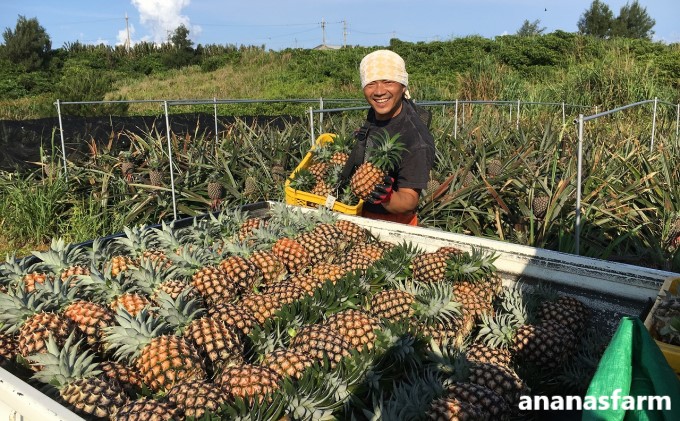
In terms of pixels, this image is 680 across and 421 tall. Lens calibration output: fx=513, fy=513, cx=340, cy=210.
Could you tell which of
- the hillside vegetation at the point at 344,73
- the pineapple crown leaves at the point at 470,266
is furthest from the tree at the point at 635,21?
the pineapple crown leaves at the point at 470,266

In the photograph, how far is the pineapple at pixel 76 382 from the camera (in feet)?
4.33

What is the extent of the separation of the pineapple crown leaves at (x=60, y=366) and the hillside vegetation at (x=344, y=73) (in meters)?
12.4

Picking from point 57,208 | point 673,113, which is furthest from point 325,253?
point 673,113

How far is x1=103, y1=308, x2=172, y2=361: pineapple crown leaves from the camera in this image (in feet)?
5.13

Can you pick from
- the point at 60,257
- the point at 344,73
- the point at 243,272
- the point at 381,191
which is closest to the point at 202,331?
the point at 243,272

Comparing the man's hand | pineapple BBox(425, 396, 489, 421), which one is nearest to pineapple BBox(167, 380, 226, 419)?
pineapple BBox(425, 396, 489, 421)

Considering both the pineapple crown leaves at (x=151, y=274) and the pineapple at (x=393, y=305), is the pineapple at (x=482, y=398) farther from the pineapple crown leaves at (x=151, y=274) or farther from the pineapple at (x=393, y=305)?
the pineapple crown leaves at (x=151, y=274)

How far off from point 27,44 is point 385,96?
33275mm

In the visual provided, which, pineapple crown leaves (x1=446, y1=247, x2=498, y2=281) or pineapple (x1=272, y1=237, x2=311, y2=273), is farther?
pineapple (x1=272, y1=237, x2=311, y2=273)

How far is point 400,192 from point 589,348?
50.8 inches

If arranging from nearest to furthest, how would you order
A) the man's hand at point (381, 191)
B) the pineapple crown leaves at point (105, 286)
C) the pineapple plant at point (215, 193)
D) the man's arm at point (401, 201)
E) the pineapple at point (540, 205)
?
the pineapple crown leaves at point (105, 286) < the man's hand at point (381, 191) < the man's arm at point (401, 201) < the pineapple at point (540, 205) < the pineapple plant at point (215, 193)

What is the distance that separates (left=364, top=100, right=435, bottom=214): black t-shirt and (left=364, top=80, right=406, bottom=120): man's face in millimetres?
53

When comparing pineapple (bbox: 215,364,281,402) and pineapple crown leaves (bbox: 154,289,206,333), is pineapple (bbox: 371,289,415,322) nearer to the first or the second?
pineapple (bbox: 215,364,281,402)

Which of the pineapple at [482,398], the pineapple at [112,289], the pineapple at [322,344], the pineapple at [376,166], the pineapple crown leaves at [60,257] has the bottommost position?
the pineapple at [482,398]
